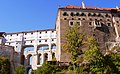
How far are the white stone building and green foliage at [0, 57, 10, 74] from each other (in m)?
17.4

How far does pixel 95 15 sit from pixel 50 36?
18.3 meters

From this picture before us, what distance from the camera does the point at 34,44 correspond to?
7650 centimetres

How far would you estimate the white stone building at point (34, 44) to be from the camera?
2940 inches

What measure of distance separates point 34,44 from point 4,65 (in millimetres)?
22832

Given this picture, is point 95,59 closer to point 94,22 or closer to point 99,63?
A: point 99,63

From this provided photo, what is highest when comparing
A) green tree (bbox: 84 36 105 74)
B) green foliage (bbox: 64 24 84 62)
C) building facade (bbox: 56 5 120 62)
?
building facade (bbox: 56 5 120 62)

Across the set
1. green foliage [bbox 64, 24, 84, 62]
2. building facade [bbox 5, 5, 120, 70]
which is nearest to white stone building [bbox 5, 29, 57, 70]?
building facade [bbox 5, 5, 120, 70]

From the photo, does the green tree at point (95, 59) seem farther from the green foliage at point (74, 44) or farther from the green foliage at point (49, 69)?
the green foliage at point (49, 69)

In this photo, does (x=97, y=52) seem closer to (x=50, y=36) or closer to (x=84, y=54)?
(x=84, y=54)

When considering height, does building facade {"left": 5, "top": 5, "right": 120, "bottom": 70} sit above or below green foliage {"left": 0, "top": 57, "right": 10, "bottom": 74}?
above

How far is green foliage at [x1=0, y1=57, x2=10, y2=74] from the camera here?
52847mm

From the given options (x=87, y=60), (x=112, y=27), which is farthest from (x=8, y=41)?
(x=87, y=60)

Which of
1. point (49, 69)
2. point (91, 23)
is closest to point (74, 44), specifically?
point (49, 69)

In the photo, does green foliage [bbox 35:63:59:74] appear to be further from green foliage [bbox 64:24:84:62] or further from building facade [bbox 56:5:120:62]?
building facade [bbox 56:5:120:62]
